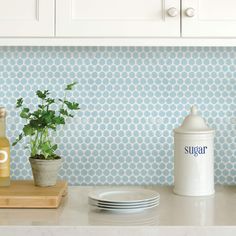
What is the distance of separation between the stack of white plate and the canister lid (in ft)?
1.05

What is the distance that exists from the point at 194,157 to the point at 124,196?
349 mm

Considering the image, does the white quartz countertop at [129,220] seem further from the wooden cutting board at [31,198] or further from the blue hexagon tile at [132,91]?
the blue hexagon tile at [132,91]

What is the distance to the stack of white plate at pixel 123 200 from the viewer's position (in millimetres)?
2176

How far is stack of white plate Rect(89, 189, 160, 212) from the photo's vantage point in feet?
7.14

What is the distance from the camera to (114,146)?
275cm

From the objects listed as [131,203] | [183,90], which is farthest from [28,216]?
[183,90]

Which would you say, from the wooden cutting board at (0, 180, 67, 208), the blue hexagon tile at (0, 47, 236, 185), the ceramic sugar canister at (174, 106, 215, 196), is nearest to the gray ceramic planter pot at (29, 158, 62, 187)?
the wooden cutting board at (0, 180, 67, 208)
